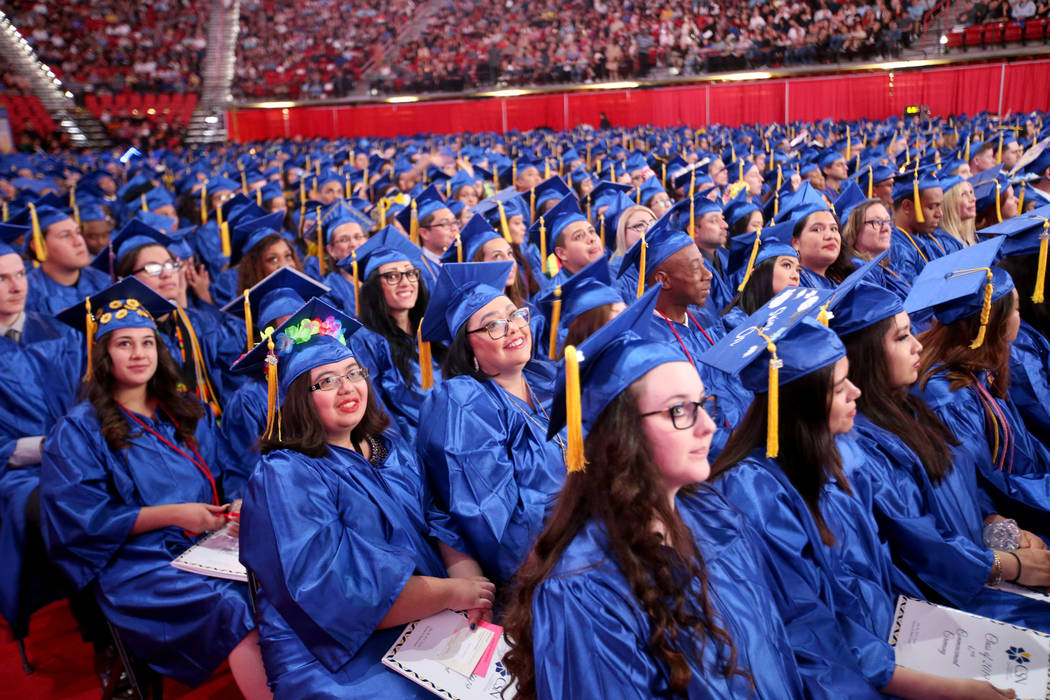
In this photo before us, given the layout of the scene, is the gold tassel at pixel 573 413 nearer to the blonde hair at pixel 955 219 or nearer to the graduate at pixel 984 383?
the graduate at pixel 984 383

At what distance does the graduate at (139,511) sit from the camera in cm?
282

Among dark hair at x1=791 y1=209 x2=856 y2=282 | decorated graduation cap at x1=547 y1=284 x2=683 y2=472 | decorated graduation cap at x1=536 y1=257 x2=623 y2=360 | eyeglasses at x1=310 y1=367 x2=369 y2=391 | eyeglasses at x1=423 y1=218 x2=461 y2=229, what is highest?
decorated graduation cap at x1=547 y1=284 x2=683 y2=472

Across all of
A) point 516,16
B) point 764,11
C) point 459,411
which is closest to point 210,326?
point 459,411

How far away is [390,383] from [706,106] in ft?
68.4

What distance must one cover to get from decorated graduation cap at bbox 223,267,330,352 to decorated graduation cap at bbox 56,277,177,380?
0.44m

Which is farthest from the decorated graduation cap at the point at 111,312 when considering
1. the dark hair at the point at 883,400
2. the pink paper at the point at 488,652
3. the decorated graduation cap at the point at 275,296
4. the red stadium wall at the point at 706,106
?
the red stadium wall at the point at 706,106

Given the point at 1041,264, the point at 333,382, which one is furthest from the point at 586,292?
the point at 1041,264

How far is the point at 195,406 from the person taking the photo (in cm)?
333

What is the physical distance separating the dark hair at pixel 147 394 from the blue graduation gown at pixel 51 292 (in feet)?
6.86

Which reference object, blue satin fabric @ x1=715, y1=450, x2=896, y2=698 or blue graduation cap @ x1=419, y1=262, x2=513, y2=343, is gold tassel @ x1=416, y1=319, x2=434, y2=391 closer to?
blue graduation cap @ x1=419, y1=262, x2=513, y2=343

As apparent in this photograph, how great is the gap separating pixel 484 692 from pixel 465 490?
747 millimetres

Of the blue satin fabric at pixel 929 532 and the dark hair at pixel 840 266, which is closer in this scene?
the blue satin fabric at pixel 929 532

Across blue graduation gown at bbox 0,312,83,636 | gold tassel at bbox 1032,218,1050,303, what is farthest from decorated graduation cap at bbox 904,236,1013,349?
blue graduation gown at bbox 0,312,83,636

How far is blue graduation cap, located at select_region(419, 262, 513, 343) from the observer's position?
2932 mm
